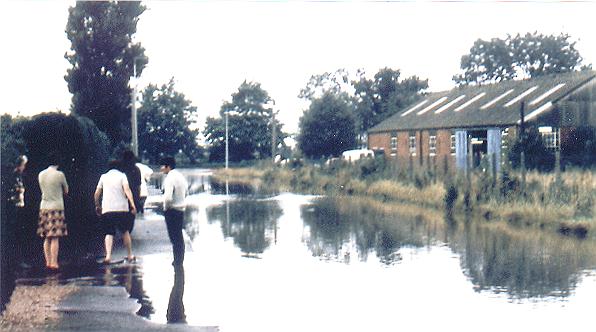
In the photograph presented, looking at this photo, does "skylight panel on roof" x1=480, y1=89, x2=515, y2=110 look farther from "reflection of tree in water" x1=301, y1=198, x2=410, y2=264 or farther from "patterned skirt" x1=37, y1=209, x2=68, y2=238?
"patterned skirt" x1=37, y1=209, x2=68, y2=238

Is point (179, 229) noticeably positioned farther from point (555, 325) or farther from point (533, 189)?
point (533, 189)

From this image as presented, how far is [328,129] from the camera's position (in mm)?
33406

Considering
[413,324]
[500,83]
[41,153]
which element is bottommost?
[413,324]

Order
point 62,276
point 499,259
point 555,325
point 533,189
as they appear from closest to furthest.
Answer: point 555,325, point 62,276, point 499,259, point 533,189

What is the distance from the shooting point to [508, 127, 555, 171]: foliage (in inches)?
1302

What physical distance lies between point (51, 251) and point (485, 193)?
15420mm

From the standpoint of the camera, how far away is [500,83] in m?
39.6

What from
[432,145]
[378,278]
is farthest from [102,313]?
[432,145]

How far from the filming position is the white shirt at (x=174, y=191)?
1413 cm

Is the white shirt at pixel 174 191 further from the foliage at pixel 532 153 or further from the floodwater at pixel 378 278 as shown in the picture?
the foliage at pixel 532 153

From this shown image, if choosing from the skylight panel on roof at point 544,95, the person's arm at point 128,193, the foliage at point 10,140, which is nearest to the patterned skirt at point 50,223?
the foliage at point 10,140

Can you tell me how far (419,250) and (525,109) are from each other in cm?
2422

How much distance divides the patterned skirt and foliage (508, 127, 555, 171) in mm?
22457

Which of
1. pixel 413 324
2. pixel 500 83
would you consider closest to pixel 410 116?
pixel 500 83
